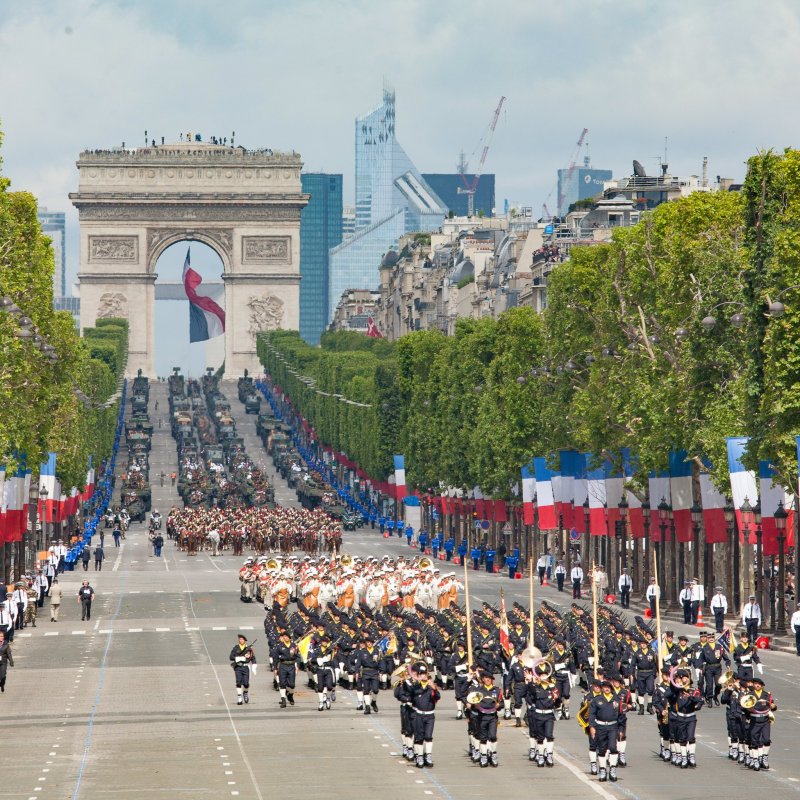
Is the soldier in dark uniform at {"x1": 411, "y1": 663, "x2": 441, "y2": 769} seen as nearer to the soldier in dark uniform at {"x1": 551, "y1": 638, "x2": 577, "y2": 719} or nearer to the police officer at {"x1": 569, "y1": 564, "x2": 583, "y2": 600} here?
the soldier in dark uniform at {"x1": 551, "y1": 638, "x2": 577, "y2": 719}

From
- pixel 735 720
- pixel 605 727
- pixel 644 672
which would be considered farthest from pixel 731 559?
pixel 605 727

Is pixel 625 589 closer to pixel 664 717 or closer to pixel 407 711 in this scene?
pixel 664 717

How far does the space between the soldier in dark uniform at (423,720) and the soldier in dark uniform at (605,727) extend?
290 cm

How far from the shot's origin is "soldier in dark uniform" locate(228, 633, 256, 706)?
1889 inches

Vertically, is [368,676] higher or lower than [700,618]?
lower

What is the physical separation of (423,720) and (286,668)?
33.9 ft

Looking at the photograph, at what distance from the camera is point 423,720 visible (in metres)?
38.5

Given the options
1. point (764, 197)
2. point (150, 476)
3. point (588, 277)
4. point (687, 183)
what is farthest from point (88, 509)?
point (764, 197)

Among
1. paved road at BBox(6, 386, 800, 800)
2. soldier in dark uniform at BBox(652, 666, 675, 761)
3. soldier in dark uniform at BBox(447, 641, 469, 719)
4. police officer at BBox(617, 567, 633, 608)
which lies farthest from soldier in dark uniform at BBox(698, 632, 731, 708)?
police officer at BBox(617, 567, 633, 608)

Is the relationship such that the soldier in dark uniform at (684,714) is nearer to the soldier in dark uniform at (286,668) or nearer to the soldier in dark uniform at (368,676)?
the soldier in dark uniform at (368,676)

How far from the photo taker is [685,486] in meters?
73.6

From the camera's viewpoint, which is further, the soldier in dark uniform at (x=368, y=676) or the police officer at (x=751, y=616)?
the police officer at (x=751, y=616)

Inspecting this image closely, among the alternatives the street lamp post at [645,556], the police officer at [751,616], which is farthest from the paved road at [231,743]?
the street lamp post at [645,556]

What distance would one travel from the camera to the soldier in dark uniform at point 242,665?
157ft
